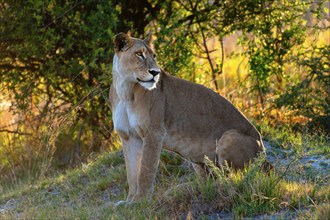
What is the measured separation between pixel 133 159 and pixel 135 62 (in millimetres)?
1012

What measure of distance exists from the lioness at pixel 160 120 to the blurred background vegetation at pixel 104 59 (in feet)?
8.38

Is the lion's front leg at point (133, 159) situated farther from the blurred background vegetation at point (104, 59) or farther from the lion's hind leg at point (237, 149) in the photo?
the blurred background vegetation at point (104, 59)

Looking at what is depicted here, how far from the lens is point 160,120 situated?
703 cm

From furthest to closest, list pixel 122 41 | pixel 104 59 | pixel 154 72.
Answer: pixel 104 59
pixel 122 41
pixel 154 72

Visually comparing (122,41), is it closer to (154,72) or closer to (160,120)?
(154,72)

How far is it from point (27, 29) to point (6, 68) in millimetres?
899

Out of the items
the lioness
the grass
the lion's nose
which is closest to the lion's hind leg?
the lioness

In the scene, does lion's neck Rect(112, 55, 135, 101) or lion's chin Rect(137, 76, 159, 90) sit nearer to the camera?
lion's chin Rect(137, 76, 159, 90)

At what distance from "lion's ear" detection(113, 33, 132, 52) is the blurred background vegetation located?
104 inches

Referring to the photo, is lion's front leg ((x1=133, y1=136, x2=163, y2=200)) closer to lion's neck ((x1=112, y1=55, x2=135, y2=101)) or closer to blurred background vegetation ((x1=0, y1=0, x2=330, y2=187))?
lion's neck ((x1=112, y1=55, x2=135, y2=101))

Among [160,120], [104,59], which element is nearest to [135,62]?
[160,120]

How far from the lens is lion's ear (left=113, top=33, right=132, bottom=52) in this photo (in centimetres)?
693

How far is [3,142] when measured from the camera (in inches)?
456

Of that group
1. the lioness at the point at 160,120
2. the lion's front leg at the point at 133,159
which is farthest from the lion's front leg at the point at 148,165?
the lion's front leg at the point at 133,159
